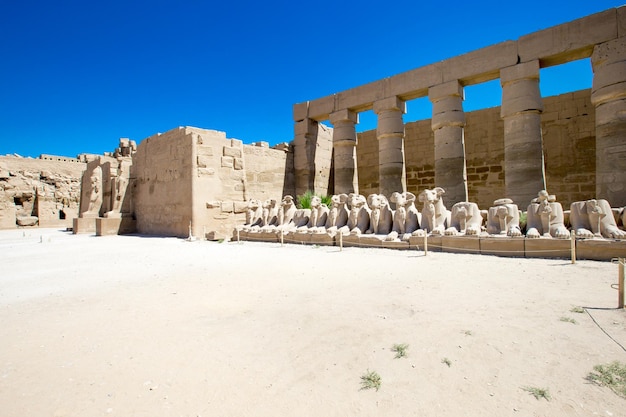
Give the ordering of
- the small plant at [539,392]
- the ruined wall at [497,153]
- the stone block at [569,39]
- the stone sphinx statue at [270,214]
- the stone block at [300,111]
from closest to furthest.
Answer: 1. the small plant at [539,392]
2. the stone block at [569,39]
3. the stone sphinx statue at [270,214]
4. the ruined wall at [497,153]
5. the stone block at [300,111]

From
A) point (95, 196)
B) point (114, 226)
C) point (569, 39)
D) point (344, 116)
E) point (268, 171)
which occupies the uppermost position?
point (569, 39)

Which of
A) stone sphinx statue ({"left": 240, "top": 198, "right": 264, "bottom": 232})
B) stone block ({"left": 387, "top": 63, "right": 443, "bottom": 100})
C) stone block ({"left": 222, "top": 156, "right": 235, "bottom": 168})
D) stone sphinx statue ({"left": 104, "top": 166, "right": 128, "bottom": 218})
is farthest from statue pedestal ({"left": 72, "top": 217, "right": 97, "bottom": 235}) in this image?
stone block ({"left": 387, "top": 63, "right": 443, "bottom": 100})

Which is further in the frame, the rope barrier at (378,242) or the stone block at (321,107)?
the stone block at (321,107)

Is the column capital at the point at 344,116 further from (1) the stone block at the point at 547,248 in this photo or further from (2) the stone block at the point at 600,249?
(2) the stone block at the point at 600,249

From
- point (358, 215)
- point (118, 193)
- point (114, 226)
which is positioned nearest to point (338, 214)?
point (358, 215)

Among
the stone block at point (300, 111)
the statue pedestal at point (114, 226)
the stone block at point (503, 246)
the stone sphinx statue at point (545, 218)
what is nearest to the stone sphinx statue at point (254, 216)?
the stone block at point (300, 111)

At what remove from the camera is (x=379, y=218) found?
760 cm

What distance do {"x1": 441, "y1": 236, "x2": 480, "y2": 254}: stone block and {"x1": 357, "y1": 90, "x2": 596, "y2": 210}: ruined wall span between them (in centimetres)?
383

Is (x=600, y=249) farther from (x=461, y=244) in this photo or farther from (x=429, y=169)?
(x=429, y=169)

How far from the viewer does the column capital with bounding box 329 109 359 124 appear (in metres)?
12.6

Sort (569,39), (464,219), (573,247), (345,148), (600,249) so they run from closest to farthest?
(573,247), (600,249), (464,219), (569,39), (345,148)

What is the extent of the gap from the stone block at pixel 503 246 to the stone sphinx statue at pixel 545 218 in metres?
0.22

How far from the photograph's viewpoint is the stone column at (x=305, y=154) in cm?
1390

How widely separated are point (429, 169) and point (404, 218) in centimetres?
767
